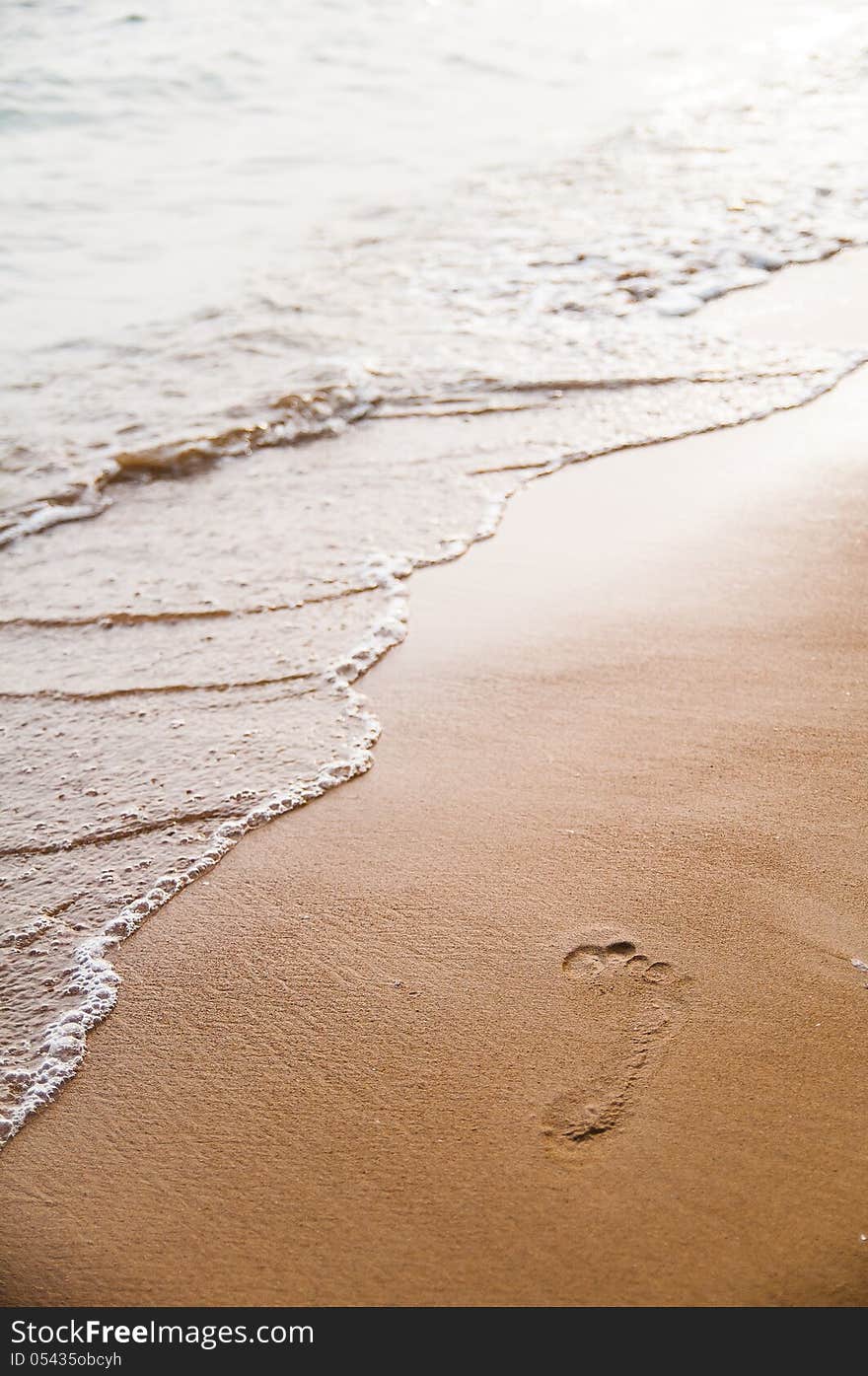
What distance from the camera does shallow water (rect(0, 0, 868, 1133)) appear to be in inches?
111

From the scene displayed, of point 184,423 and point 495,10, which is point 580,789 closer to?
point 184,423

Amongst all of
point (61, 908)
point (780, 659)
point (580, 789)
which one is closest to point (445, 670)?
point (580, 789)

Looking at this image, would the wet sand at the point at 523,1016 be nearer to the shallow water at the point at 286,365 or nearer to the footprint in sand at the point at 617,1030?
the footprint in sand at the point at 617,1030

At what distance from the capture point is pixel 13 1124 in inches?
77.9

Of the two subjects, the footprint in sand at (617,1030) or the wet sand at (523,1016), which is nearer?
the wet sand at (523,1016)

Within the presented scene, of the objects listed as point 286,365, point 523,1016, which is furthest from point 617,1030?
point 286,365

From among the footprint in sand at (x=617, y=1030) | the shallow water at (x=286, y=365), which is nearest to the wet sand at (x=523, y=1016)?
the footprint in sand at (x=617, y=1030)

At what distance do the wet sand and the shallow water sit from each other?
0.23m

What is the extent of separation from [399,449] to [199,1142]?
3211 mm

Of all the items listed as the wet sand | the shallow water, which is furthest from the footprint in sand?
the shallow water

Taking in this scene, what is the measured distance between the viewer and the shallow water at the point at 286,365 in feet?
9.21

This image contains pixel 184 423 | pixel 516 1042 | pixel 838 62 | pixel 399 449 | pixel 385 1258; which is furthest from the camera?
pixel 838 62

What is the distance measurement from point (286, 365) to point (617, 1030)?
164 inches

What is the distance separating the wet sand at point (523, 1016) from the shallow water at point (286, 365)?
0.23 m
